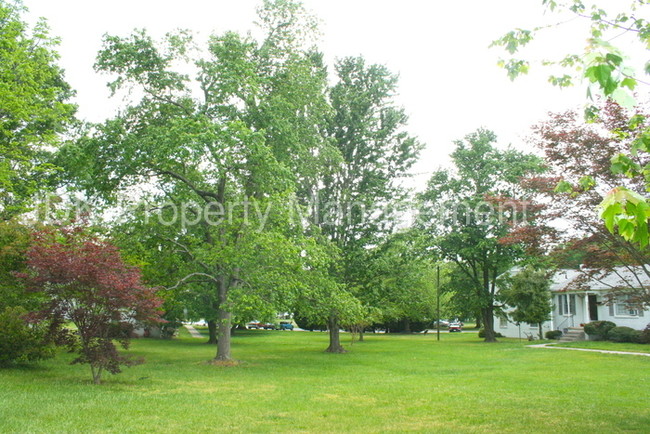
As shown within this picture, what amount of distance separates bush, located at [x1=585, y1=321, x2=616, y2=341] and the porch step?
88 centimetres

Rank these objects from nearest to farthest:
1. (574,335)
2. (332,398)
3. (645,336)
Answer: (332,398) < (645,336) < (574,335)

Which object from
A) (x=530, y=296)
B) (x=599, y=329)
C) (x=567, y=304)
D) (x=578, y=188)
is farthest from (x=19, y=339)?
(x=567, y=304)

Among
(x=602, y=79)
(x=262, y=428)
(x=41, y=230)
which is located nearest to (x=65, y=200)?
(x=41, y=230)

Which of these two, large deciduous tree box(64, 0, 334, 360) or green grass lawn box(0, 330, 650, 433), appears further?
large deciduous tree box(64, 0, 334, 360)

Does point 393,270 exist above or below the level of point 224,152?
below

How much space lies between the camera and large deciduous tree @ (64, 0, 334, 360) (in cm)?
1680

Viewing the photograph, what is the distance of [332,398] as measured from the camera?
34.8 feet

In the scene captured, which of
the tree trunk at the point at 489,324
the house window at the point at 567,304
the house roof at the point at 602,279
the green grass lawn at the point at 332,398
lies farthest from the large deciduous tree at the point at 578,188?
the house window at the point at 567,304

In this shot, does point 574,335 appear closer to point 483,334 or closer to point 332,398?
point 483,334

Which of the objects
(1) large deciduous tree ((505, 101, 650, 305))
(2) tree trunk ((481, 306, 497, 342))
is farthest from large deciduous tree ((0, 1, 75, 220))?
(2) tree trunk ((481, 306, 497, 342))

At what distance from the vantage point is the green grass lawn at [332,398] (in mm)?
7867

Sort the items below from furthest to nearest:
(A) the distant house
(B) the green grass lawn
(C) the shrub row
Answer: (A) the distant house
(C) the shrub row
(B) the green grass lawn

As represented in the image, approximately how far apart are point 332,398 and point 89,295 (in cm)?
605

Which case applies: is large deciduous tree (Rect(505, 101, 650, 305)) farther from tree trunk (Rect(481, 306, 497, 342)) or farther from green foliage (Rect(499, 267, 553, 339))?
tree trunk (Rect(481, 306, 497, 342))
